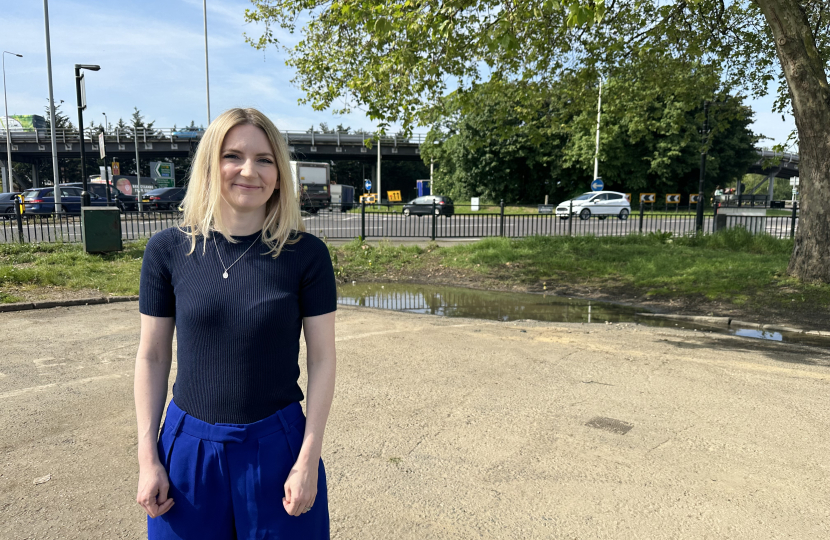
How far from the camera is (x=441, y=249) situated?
1473 cm

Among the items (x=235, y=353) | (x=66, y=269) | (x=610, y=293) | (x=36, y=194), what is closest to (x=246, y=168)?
(x=235, y=353)

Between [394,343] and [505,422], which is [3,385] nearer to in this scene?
[394,343]

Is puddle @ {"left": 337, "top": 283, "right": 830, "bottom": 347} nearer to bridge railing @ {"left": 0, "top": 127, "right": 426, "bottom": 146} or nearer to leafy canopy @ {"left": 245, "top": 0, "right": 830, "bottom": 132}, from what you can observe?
leafy canopy @ {"left": 245, "top": 0, "right": 830, "bottom": 132}

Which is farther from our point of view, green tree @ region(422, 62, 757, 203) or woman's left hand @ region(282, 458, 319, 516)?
green tree @ region(422, 62, 757, 203)

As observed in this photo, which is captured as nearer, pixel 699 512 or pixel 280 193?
pixel 280 193

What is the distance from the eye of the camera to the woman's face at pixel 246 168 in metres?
1.77

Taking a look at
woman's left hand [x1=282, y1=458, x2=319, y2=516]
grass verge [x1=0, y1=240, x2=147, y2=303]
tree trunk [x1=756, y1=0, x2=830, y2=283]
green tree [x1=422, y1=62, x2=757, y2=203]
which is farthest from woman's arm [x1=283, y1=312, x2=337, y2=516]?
green tree [x1=422, y1=62, x2=757, y2=203]

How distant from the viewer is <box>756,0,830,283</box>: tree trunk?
901 cm

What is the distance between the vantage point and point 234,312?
168cm

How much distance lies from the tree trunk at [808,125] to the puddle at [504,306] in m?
3.18

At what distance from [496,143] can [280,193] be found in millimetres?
47158

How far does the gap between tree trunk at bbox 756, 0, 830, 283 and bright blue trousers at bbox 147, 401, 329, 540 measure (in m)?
10.6

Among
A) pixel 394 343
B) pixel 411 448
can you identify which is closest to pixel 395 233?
pixel 394 343

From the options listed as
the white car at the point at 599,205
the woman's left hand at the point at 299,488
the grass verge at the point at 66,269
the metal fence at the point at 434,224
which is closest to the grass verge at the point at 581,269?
the grass verge at the point at 66,269
